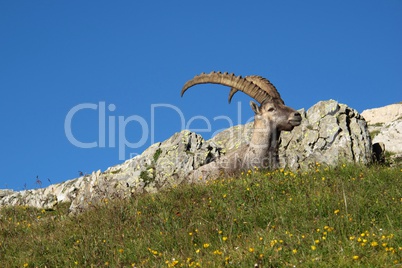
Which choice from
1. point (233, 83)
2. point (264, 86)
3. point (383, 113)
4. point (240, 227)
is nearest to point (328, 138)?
point (264, 86)

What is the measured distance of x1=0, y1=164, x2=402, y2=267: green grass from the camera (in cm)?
867

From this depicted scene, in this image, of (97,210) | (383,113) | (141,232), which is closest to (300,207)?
(141,232)

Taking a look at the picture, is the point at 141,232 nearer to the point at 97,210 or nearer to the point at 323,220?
the point at 97,210

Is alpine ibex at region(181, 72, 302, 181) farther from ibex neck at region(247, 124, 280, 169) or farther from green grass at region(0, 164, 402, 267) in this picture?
green grass at region(0, 164, 402, 267)

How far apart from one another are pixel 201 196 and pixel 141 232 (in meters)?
2.37

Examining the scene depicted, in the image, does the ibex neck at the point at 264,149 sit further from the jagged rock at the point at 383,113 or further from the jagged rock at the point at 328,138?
the jagged rock at the point at 383,113

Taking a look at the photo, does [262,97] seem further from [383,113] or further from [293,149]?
[383,113]

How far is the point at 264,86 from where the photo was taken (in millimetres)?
19484

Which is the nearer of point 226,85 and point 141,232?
point 141,232

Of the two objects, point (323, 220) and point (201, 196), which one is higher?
point (201, 196)

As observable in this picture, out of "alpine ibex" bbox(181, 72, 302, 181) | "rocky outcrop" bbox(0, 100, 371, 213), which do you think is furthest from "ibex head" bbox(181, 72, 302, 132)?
"rocky outcrop" bbox(0, 100, 371, 213)

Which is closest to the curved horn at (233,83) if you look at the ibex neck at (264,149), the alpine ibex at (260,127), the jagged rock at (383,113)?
the alpine ibex at (260,127)

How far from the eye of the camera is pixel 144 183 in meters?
21.2

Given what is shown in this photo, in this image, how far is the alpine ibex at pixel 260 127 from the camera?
1870cm
